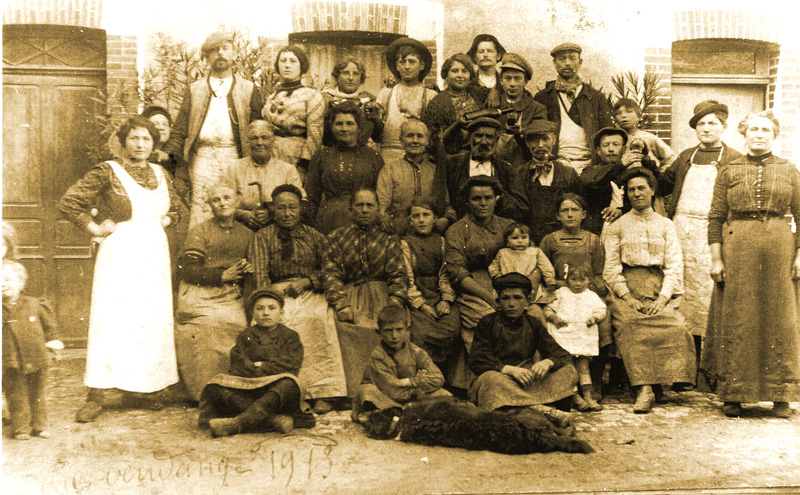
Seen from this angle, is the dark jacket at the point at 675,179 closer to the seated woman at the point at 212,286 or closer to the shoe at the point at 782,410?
the shoe at the point at 782,410

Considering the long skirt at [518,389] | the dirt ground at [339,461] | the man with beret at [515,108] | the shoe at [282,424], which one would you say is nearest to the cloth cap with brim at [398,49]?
the man with beret at [515,108]

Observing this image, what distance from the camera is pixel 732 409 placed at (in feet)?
19.9

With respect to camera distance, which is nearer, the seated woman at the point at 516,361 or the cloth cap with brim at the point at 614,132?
the seated woman at the point at 516,361

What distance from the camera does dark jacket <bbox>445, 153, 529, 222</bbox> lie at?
6.49 metres

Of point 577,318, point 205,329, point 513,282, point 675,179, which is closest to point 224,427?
point 205,329

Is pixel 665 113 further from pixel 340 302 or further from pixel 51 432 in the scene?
A: pixel 51 432

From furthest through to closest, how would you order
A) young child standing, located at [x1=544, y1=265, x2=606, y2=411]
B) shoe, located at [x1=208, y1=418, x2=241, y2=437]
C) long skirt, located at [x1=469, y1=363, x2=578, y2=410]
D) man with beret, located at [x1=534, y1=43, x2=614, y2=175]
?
1. man with beret, located at [x1=534, y1=43, x2=614, y2=175]
2. young child standing, located at [x1=544, y1=265, x2=606, y2=411]
3. long skirt, located at [x1=469, y1=363, x2=578, y2=410]
4. shoe, located at [x1=208, y1=418, x2=241, y2=437]

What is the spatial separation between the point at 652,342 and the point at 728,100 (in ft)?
6.29

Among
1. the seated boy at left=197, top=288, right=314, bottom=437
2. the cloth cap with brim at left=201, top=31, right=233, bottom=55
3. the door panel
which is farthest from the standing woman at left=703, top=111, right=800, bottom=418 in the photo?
the cloth cap with brim at left=201, top=31, right=233, bottom=55

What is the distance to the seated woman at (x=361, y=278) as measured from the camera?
6109mm

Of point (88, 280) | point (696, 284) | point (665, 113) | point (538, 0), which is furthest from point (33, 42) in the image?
point (696, 284)

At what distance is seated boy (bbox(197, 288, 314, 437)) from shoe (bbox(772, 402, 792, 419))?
310cm

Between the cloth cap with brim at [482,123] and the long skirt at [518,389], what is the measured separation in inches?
70.1

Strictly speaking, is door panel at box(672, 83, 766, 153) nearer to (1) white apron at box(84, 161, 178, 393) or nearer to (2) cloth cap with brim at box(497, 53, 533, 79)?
(2) cloth cap with brim at box(497, 53, 533, 79)
